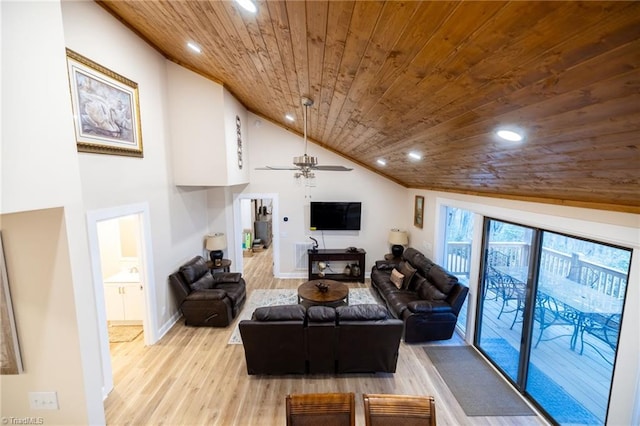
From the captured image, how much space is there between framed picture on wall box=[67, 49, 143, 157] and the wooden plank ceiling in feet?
2.64

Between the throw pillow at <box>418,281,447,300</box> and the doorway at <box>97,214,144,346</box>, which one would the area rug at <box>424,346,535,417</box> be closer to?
the throw pillow at <box>418,281,447,300</box>

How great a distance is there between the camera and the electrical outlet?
1.89 m

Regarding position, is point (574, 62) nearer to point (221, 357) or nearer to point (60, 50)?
point (60, 50)

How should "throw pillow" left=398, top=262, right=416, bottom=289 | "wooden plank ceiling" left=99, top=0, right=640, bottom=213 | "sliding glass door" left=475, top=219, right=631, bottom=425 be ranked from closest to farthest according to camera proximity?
"wooden plank ceiling" left=99, top=0, right=640, bottom=213
"sliding glass door" left=475, top=219, right=631, bottom=425
"throw pillow" left=398, top=262, right=416, bottom=289

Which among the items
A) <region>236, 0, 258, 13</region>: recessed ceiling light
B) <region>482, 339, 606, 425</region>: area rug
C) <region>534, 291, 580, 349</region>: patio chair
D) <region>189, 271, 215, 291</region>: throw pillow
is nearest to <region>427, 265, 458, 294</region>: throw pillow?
<region>482, 339, 606, 425</region>: area rug

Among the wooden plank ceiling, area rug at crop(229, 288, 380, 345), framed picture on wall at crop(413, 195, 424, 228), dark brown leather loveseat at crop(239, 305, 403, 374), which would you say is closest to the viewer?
the wooden plank ceiling

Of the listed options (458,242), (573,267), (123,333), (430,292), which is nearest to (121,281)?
(123,333)

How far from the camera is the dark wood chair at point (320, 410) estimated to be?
181 centimetres

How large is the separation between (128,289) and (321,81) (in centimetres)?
463

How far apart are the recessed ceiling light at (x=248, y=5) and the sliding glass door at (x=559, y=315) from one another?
11.3ft

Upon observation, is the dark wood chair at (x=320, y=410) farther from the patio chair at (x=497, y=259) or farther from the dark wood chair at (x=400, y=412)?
the patio chair at (x=497, y=259)

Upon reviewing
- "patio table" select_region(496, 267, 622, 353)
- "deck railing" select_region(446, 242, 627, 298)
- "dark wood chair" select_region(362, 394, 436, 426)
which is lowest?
"dark wood chair" select_region(362, 394, 436, 426)

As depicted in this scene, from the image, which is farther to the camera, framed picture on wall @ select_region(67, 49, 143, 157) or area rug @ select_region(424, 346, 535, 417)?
area rug @ select_region(424, 346, 535, 417)

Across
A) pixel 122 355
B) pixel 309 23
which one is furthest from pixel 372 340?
pixel 122 355
